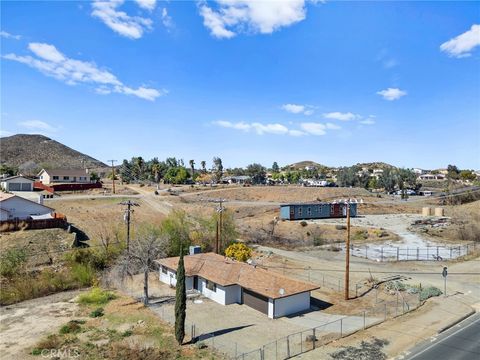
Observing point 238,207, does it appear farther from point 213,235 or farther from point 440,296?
point 440,296

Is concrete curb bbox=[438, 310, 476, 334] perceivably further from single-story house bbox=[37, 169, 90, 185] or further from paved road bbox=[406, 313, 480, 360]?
single-story house bbox=[37, 169, 90, 185]

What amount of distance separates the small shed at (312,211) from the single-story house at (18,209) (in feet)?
162

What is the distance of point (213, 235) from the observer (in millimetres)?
57500

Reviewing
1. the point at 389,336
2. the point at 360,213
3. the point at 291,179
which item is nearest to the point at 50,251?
the point at 389,336

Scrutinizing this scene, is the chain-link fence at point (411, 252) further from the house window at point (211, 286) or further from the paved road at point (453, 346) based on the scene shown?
the house window at point (211, 286)

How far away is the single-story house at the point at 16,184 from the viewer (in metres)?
84.2

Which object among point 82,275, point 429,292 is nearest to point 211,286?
point 82,275

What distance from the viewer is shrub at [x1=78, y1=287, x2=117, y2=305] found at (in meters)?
36.2

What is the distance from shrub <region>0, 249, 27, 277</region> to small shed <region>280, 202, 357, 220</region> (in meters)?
55.8

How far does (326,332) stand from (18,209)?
53.9 meters

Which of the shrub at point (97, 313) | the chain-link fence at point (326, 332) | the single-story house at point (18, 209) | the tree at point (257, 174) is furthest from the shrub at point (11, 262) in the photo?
the tree at point (257, 174)

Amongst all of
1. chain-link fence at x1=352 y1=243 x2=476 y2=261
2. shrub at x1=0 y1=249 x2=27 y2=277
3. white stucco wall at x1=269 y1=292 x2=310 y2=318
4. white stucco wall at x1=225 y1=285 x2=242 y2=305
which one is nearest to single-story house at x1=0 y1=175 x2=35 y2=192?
shrub at x1=0 y1=249 x2=27 y2=277

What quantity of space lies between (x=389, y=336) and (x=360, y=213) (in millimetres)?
78351

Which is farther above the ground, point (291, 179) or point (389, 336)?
point (291, 179)
